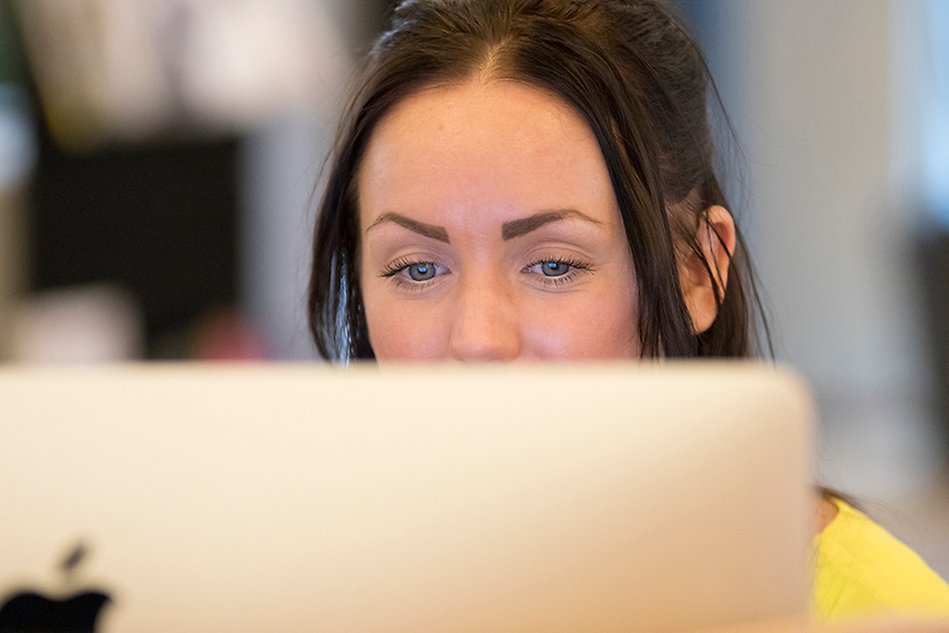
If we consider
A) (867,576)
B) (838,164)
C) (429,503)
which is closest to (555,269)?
(867,576)

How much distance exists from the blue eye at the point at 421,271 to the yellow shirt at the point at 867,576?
16.3 inches

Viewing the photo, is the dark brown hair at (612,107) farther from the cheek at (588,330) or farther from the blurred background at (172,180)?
the blurred background at (172,180)

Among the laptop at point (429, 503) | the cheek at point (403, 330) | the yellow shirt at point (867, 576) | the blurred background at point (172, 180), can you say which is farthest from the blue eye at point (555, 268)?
the blurred background at point (172, 180)

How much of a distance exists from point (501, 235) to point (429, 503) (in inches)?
23.5

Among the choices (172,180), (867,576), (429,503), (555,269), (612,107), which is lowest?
(867,576)

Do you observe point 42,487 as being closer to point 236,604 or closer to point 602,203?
point 236,604

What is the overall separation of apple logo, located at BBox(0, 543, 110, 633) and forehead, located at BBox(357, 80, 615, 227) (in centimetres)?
63

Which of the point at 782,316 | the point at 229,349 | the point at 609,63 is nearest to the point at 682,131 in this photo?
the point at 609,63

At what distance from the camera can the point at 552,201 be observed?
1126 mm

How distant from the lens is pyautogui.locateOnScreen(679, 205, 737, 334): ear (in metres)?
1.27

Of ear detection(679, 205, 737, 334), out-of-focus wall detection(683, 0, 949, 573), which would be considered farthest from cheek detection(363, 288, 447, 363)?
out-of-focus wall detection(683, 0, 949, 573)

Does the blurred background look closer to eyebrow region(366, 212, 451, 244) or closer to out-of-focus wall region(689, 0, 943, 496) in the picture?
out-of-focus wall region(689, 0, 943, 496)

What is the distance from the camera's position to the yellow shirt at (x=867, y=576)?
3.39 feet

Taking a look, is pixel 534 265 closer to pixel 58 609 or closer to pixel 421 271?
pixel 421 271
